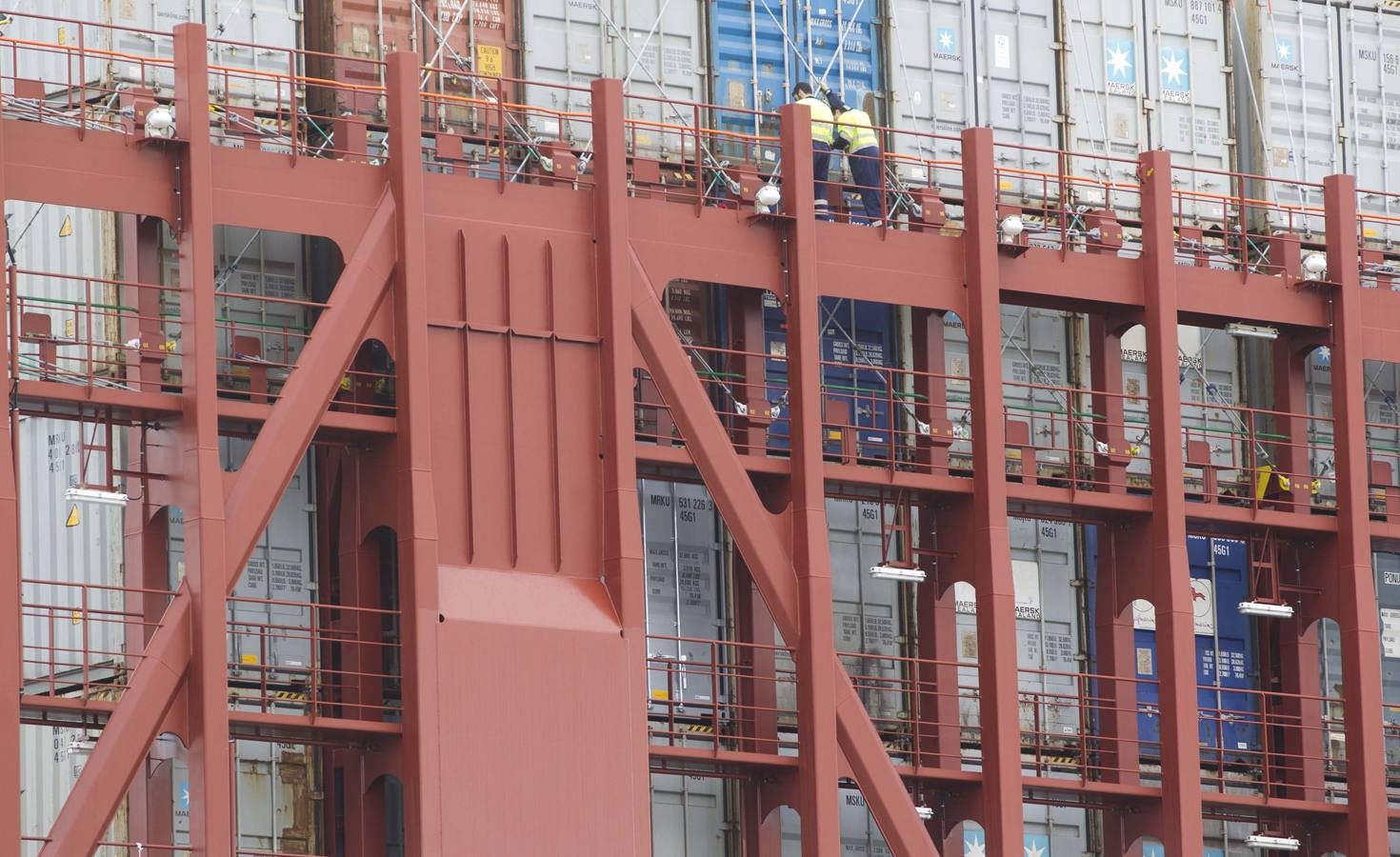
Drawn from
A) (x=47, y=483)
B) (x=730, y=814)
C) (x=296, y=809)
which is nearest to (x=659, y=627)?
(x=730, y=814)

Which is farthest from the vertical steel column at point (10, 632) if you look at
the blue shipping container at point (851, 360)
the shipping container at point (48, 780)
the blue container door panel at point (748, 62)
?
the blue container door panel at point (748, 62)

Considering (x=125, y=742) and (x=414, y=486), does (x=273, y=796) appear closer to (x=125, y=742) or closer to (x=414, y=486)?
(x=125, y=742)

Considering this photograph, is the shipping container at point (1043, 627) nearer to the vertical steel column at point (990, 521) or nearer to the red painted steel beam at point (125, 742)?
the vertical steel column at point (990, 521)

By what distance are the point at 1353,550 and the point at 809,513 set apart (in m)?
7.93

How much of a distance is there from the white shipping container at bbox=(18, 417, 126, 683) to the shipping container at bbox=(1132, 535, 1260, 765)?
13580mm

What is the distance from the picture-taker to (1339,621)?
4128 cm

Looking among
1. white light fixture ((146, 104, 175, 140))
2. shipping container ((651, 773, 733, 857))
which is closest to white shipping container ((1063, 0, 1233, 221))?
shipping container ((651, 773, 733, 857))

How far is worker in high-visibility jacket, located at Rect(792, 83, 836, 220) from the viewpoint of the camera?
39938mm

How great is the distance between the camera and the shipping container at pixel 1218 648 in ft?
140

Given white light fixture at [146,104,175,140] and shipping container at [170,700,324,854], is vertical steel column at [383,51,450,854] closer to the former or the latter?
shipping container at [170,700,324,854]

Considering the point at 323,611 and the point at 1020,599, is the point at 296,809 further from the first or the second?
the point at 1020,599

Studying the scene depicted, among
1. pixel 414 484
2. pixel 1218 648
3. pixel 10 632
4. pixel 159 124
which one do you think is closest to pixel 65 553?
pixel 10 632

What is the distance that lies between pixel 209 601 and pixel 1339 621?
49.6 feet

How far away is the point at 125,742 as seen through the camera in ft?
109
